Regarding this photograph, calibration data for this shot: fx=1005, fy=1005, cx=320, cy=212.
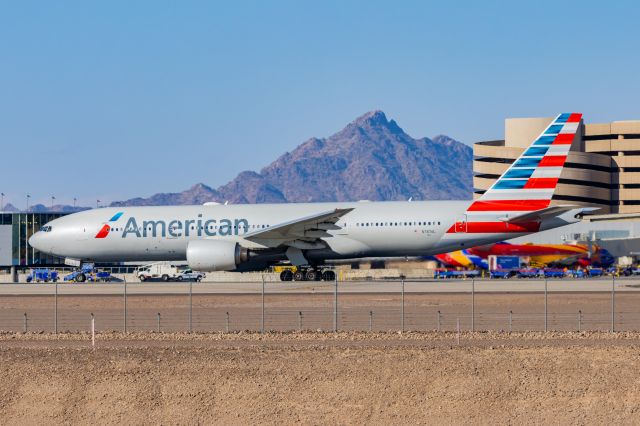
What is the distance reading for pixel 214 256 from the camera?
161 ft

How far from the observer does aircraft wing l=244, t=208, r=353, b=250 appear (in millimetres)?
49469

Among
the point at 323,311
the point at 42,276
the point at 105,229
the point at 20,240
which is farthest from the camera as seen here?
the point at 20,240

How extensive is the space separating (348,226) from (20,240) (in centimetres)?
5329

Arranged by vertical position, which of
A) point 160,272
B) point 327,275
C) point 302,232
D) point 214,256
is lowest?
point 160,272

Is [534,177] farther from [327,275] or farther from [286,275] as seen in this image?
[286,275]

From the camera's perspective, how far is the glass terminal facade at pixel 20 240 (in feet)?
309

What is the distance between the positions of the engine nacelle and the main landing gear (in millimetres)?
3436

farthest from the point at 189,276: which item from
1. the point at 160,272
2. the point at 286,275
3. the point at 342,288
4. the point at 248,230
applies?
the point at 342,288

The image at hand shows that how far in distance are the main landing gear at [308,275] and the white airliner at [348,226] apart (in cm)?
5

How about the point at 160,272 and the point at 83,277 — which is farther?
the point at 160,272

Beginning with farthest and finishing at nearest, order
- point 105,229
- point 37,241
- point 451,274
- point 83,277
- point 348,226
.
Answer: point 451,274 < point 83,277 < point 37,241 < point 105,229 < point 348,226

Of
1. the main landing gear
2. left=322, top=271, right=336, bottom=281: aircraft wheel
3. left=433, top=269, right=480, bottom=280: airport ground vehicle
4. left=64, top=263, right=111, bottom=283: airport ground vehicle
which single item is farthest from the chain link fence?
left=433, top=269, right=480, bottom=280: airport ground vehicle

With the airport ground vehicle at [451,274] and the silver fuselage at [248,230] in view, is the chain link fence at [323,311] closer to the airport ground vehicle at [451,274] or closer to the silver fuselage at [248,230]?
the silver fuselage at [248,230]

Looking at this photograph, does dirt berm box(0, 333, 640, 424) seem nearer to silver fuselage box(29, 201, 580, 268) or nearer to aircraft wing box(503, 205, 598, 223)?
aircraft wing box(503, 205, 598, 223)
